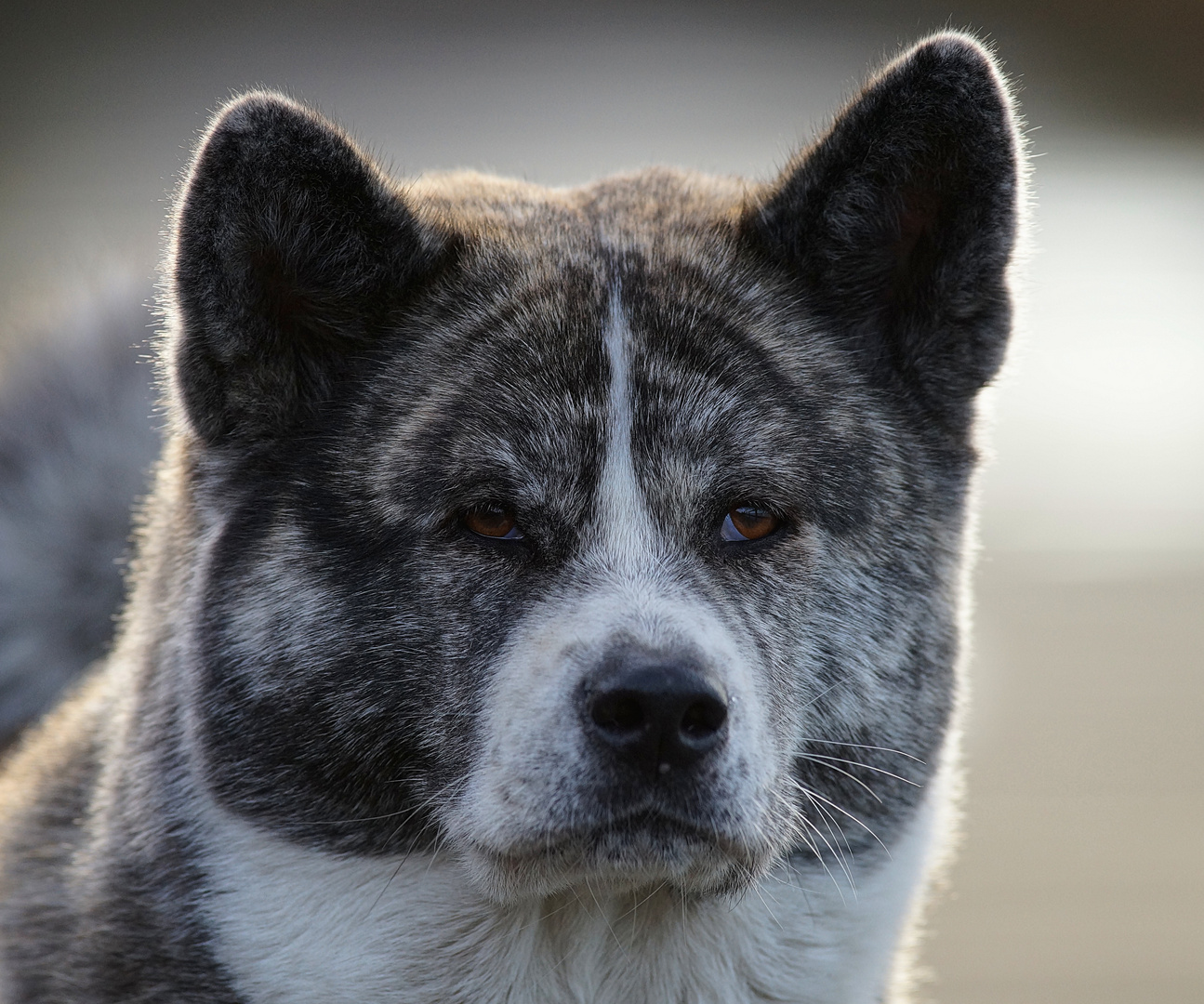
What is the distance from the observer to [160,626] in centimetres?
279

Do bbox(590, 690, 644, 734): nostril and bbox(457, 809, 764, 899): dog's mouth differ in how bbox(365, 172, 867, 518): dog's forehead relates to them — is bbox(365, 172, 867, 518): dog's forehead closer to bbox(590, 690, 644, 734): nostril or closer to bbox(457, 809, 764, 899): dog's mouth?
bbox(590, 690, 644, 734): nostril

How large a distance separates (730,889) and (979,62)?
1676 mm

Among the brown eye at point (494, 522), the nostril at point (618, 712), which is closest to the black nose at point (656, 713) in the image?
the nostril at point (618, 712)

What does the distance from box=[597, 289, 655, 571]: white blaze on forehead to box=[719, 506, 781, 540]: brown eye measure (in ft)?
0.54

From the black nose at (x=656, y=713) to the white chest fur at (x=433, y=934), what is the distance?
499 mm

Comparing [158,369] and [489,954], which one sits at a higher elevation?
[158,369]

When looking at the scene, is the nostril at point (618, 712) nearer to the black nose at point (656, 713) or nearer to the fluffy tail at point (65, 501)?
the black nose at point (656, 713)

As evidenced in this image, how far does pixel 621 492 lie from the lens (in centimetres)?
248

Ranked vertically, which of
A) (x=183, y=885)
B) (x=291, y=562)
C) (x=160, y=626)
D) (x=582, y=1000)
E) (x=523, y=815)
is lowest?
(x=582, y=1000)

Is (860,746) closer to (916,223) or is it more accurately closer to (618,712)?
(618,712)

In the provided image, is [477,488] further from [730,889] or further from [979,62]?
[979,62]

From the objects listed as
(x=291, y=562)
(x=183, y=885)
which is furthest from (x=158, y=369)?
(x=183, y=885)

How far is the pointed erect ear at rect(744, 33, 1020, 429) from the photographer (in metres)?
2.68

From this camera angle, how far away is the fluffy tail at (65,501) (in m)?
3.94
